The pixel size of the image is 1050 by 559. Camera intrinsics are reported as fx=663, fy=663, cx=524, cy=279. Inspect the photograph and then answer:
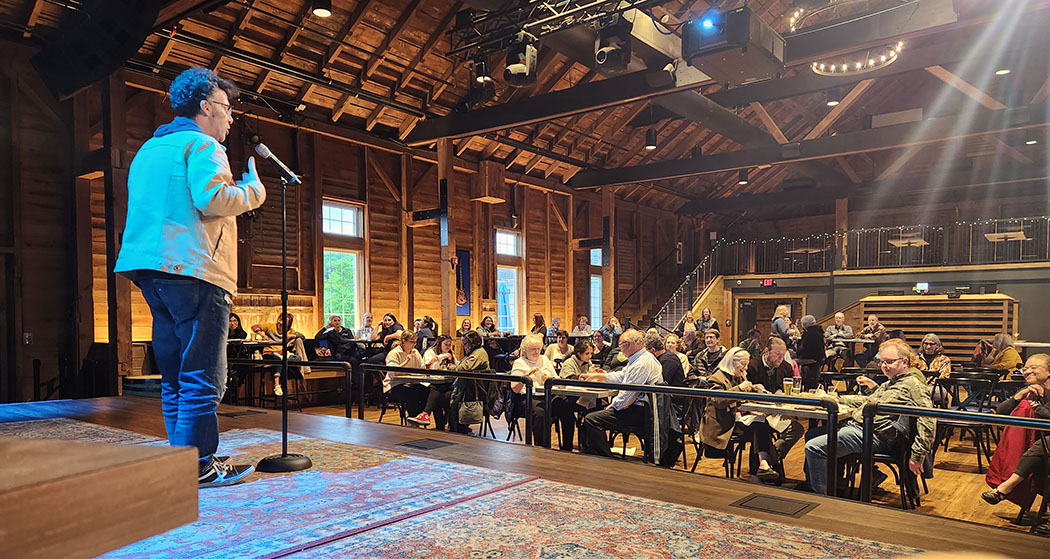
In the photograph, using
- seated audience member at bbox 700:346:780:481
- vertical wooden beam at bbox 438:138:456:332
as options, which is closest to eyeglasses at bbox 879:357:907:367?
seated audience member at bbox 700:346:780:481

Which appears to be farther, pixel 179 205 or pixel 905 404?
pixel 905 404

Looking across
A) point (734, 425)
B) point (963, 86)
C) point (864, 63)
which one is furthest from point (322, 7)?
point (963, 86)

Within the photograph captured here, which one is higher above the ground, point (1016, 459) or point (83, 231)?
point (83, 231)

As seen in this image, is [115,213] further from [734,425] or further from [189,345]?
[734,425]

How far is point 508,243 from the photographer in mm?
15406

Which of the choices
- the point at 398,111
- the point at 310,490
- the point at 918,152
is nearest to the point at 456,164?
the point at 398,111

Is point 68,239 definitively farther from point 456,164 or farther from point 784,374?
point 784,374

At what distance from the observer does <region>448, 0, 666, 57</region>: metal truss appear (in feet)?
23.2

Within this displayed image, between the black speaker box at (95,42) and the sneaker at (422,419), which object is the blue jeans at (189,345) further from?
the sneaker at (422,419)

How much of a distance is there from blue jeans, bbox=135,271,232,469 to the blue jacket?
0.25ft

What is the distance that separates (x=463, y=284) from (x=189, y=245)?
37.2ft

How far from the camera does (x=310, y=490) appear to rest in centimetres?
283

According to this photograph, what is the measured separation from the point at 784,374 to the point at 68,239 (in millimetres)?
9062

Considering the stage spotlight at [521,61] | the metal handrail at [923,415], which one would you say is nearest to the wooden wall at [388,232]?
the stage spotlight at [521,61]
